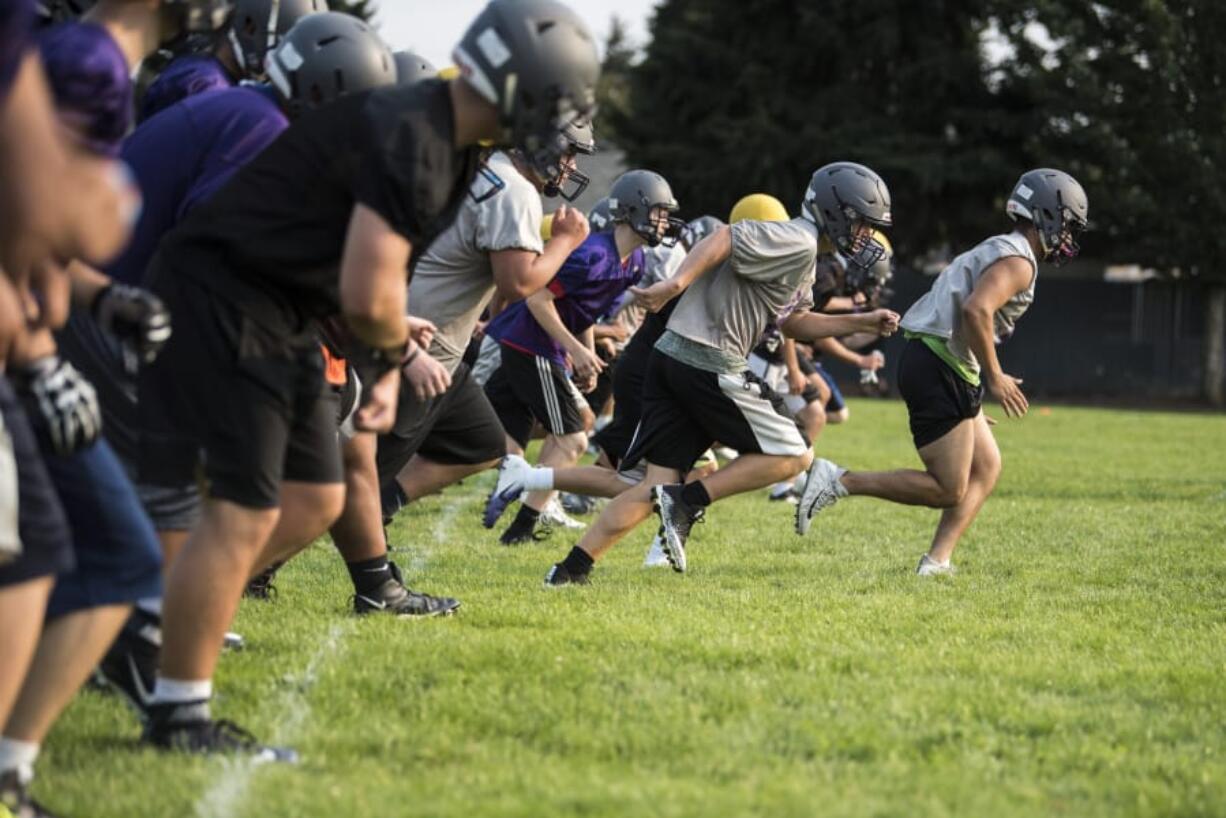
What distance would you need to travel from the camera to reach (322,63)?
533 centimetres

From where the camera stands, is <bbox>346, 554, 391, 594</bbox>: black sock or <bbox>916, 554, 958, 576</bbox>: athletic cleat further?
<bbox>916, 554, 958, 576</bbox>: athletic cleat

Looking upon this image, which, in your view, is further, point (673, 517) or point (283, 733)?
point (673, 517)

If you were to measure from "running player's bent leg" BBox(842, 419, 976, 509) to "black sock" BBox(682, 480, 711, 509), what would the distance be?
1244 millimetres

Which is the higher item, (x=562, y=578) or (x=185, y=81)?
(x=185, y=81)

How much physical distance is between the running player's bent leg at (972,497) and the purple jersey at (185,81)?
443 centimetres

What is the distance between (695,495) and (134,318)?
433 cm

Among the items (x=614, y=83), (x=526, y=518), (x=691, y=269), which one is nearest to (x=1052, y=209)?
(x=691, y=269)

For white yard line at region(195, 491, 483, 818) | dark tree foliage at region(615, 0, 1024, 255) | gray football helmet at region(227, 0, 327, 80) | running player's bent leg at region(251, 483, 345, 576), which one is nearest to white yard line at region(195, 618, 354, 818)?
white yard line at region(195, 491, 483, 818)

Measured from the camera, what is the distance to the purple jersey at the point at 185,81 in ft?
18.8

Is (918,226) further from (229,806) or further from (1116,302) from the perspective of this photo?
(229,806)

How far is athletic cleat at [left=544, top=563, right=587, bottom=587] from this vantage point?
7.80 meters

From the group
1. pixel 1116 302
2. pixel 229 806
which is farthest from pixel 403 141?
pixel 1116 302

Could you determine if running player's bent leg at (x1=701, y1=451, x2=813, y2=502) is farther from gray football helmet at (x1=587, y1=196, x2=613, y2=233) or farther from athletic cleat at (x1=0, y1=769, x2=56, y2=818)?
athletic cleat at (x1=0, y1=769, x2=56, y2=818)

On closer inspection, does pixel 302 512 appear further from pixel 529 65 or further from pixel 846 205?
pixel 846 205
